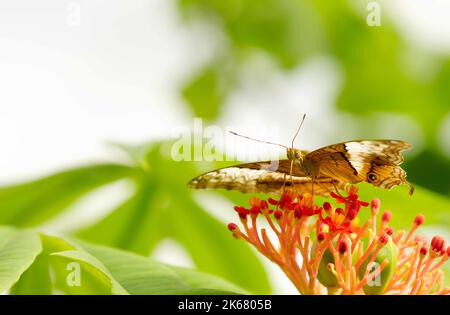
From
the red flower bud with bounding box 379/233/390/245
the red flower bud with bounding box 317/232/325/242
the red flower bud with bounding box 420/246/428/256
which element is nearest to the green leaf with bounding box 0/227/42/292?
the red flower bud with bounding box 317/232/325/242

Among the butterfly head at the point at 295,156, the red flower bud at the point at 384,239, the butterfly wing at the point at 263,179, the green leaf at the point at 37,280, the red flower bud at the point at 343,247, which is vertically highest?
the butterfly head at the point at 295,156

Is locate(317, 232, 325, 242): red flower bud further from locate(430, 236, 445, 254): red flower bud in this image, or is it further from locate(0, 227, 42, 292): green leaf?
locate(0, 227, 42, 292): green leaf

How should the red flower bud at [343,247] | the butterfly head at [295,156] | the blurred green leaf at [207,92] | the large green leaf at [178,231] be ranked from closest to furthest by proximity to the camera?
1. the red flower bud at [343,247]
2. the butterfly head at [295,156]
3. the large green leaf at [178,231]
4. the blurred green leaf at [207,92]

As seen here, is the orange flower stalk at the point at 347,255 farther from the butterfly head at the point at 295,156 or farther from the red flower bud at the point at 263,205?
the butterfly head at the point at 295,156

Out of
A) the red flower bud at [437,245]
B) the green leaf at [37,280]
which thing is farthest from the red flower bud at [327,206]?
the green leaf at [37,280]

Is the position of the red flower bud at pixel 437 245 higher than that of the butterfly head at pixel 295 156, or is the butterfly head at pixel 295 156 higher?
the butterfly head at pixel 295 156

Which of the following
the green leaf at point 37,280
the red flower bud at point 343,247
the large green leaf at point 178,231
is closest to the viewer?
the red flower bud at point 343,247

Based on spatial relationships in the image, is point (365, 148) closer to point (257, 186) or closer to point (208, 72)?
point (257, 186)
